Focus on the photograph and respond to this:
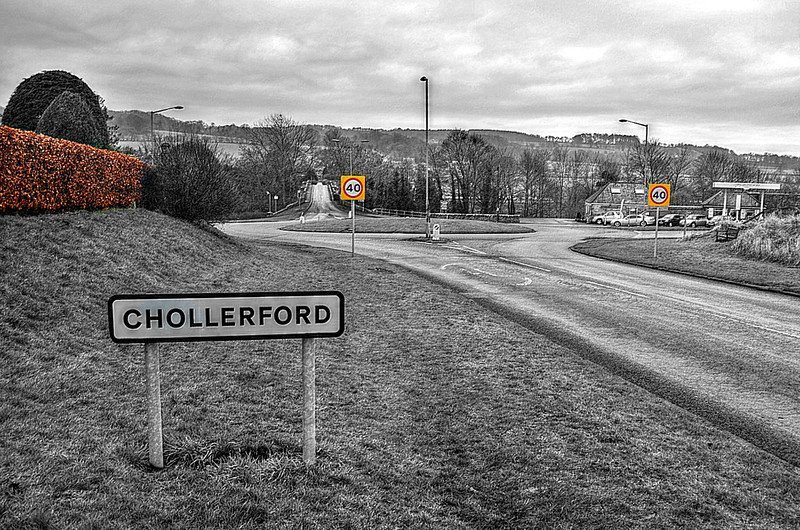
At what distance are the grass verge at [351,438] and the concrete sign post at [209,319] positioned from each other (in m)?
0.66

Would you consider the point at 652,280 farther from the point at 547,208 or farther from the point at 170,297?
the point at 547,208

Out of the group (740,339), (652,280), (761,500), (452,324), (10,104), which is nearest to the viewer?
(761,500)

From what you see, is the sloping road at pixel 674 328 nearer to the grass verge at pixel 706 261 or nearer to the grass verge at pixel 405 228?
the grass verge at pixel 706 261

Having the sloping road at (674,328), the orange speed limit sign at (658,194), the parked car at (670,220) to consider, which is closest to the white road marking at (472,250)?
the sloping road at (674,328)

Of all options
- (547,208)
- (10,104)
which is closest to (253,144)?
(547,208)

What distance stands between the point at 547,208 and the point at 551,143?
5193cm

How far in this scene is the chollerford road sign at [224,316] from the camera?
4.14 metres

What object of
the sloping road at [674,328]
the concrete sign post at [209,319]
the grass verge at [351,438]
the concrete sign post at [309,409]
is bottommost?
the sloping road at [674,328]

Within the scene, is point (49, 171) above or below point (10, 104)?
below

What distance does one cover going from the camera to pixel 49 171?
40.5 feet

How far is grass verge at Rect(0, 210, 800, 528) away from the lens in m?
4.05

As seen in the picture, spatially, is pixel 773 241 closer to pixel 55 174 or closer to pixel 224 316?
pixel 55 174

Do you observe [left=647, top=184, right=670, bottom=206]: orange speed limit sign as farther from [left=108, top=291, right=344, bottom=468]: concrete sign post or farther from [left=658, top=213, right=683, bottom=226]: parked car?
[left=658, top=213, right=683, bottom=226]: parked car

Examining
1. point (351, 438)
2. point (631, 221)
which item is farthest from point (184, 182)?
point (631, 221)
